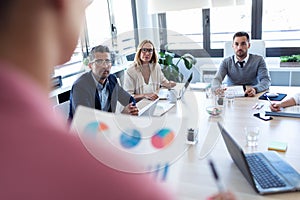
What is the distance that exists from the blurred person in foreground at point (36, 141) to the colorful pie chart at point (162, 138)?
140 cm

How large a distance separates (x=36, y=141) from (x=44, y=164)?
0.06ft

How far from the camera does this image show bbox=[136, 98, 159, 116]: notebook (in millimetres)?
2338

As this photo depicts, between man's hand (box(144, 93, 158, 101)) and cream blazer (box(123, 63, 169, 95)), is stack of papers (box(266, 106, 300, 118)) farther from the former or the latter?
cream blazer (box(123, 63, 169, 95))

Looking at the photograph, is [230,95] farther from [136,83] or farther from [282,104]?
[136,83]

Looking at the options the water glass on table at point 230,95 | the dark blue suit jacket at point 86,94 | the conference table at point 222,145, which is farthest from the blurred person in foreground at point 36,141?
A: the water glass on table at point 230,95

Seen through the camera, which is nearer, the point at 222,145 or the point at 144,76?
the point at 222,145

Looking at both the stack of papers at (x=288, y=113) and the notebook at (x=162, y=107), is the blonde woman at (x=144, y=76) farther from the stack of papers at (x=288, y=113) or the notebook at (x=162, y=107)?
the stack of papers at (x=288, y=113)

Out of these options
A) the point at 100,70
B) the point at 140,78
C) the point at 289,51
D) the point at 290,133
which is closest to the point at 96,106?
the point at 100,70

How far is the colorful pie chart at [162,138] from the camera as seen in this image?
1671 millimetres

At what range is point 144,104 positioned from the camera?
100 inches

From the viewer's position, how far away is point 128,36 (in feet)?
14.4

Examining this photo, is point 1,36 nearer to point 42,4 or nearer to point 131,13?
point 42,4

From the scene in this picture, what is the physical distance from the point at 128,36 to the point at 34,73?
422cm

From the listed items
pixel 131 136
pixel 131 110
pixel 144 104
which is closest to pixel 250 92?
pixel 144 104
